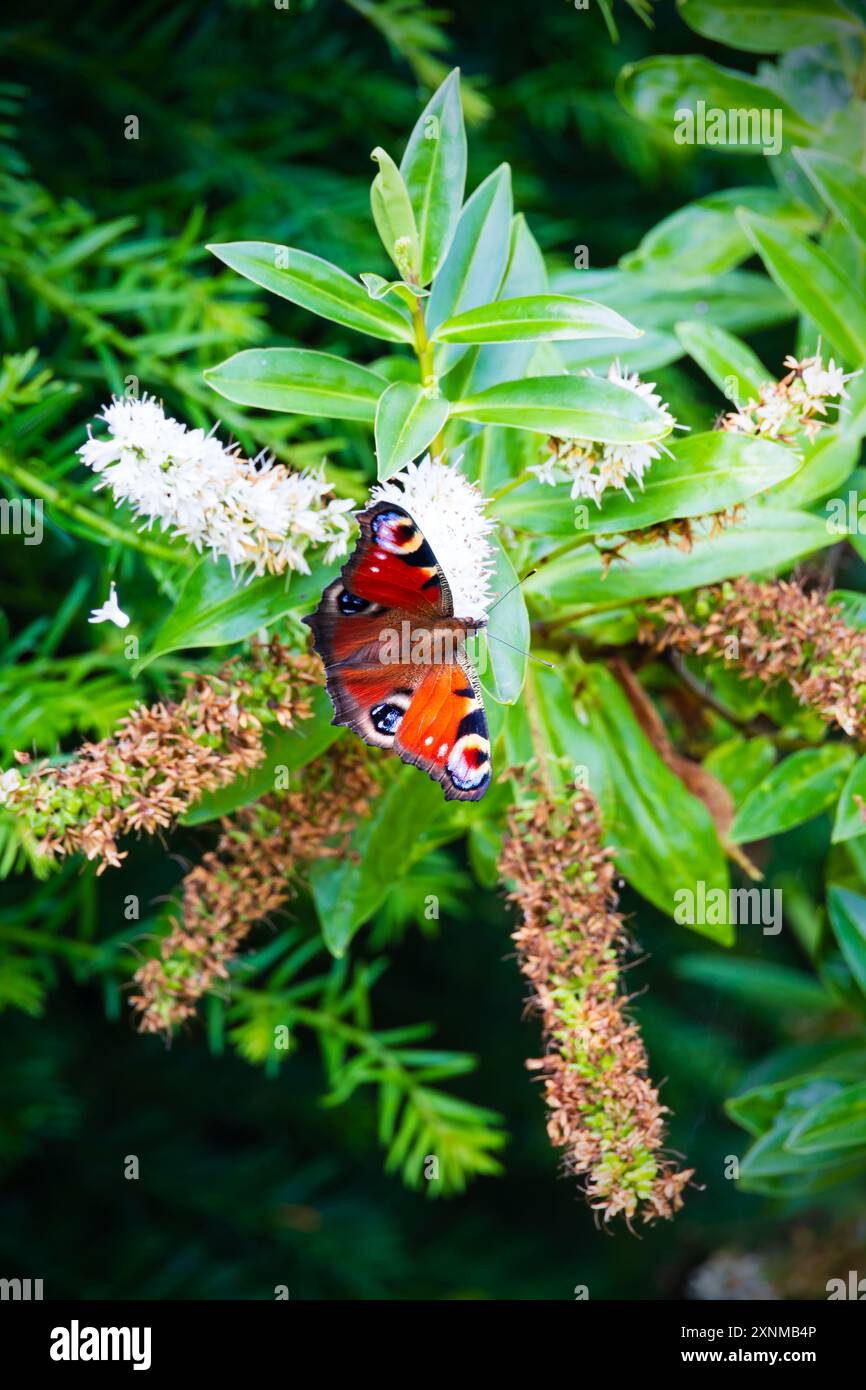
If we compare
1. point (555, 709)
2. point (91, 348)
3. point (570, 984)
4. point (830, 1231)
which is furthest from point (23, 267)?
point (830, 1231)

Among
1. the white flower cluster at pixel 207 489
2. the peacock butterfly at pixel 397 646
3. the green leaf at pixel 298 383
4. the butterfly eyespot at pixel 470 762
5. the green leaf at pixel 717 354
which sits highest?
the green leaf at pixel 717 354

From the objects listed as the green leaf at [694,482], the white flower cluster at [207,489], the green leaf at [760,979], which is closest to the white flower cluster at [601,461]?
the green leaf at [694,482]

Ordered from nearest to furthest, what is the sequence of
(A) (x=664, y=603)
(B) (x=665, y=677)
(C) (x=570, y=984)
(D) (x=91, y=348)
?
(C) (x=570, y=984) < (A) (x=664, y=603) < (B) (x=665, y=677) < (D) (x=91, y=348)

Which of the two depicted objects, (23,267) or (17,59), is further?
(17,59)

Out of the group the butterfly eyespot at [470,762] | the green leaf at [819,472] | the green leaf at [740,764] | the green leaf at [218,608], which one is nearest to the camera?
the butterfly eyespot at [470,762]

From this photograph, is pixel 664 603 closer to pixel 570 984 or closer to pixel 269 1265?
pixel 570 984

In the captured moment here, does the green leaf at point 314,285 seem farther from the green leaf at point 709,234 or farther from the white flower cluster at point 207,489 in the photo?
the green leaf at point 709,234

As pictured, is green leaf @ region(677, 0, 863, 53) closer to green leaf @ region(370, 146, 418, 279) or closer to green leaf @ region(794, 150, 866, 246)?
green leaf @ region(794, 150, 866, 246)

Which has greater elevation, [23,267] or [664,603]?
[23,267]
